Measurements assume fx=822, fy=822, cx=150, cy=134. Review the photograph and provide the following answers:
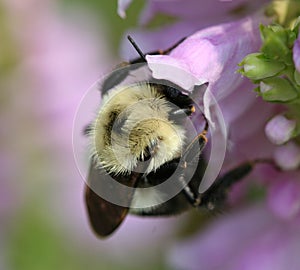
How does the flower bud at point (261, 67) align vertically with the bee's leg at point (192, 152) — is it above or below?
above

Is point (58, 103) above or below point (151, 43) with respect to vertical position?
below

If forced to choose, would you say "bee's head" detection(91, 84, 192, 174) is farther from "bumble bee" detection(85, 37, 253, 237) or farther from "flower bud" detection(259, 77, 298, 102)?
"flower bud" detection(259, 77, 298, 102)

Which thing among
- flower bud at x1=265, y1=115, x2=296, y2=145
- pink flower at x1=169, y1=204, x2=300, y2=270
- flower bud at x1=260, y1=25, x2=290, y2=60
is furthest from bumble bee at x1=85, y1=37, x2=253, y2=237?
pink flower at x1=169, y1=204, x2=300, y2=270

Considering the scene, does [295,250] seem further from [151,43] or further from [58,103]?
[58,103]

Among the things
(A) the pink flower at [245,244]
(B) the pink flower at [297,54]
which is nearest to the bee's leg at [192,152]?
(B) the pink flower at [297,54]

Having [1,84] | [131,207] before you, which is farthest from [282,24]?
[1,84]

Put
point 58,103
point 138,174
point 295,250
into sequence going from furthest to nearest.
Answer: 1. point 58,103
2. point 295,250
3. point 138,174

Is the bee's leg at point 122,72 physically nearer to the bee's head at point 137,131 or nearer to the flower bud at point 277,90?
the bee's head at point 137,131
